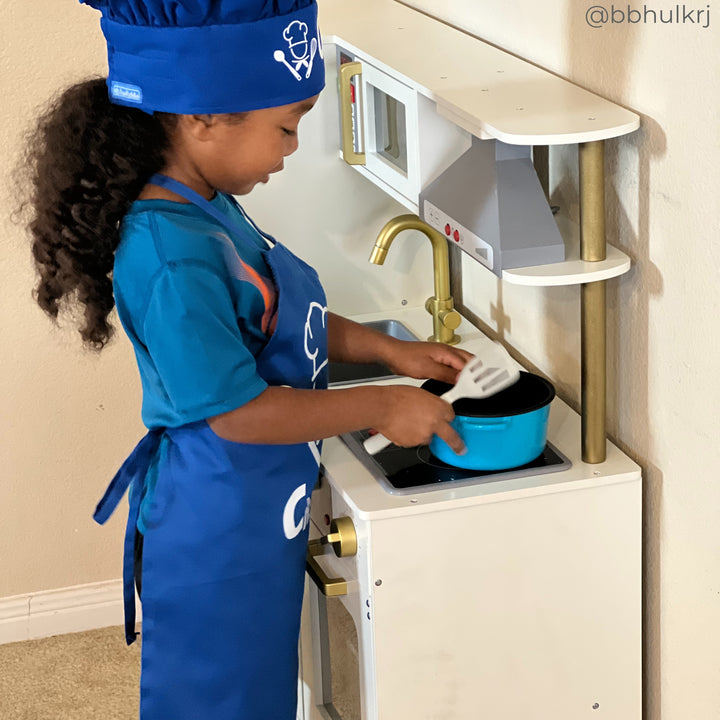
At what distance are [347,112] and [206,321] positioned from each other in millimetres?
654

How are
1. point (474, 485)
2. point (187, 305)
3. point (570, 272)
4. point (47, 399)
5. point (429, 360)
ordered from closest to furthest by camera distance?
1. point (187, 305)
2. point (570, 272)
3. point (474, 485)
4. point (429, 360)
5. point (47, 399)

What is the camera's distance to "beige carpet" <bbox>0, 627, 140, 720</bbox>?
1.99m

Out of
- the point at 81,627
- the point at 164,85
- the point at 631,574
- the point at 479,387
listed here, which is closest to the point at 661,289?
the point at 479,387

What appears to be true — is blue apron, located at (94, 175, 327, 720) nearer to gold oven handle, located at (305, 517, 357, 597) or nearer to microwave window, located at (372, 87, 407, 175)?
gold oven handle, located at (305, 517, 357, 597)

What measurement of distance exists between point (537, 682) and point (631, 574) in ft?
Result: 0.58

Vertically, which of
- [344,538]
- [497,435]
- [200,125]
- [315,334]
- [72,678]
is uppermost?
[200,125]

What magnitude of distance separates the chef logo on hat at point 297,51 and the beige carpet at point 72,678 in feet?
4.08

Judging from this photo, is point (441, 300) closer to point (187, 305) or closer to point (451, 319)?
point (451, 319)

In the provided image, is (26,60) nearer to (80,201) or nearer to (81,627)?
(80,201)

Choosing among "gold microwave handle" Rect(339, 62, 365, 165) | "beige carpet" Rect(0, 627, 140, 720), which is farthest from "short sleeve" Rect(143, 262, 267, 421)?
"beige carpet" Rect(0, 627, 140, 720)

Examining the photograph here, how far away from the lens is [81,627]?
88.7 inches

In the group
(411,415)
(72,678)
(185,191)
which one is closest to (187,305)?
(185,191)

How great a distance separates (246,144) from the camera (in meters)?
1.20

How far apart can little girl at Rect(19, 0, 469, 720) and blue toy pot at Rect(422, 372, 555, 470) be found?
0.09 ft
